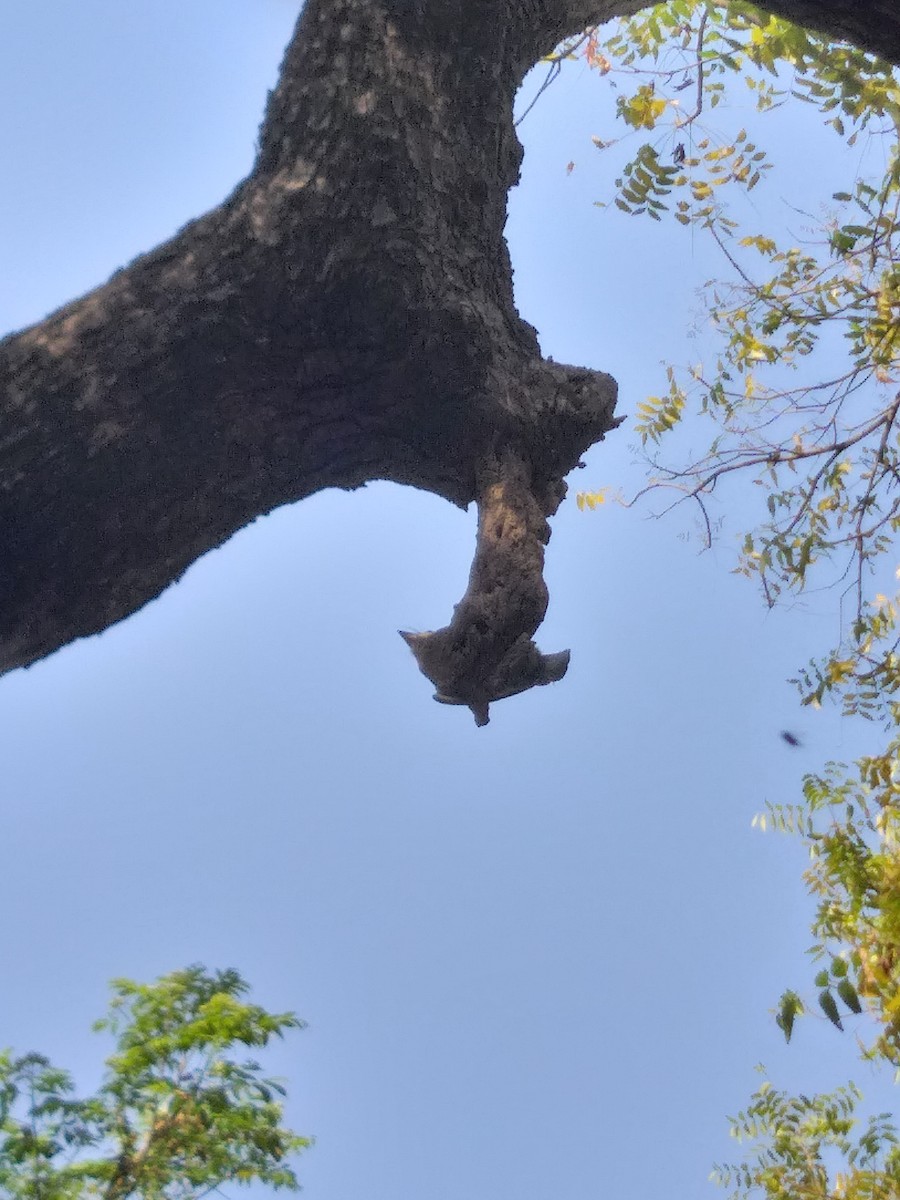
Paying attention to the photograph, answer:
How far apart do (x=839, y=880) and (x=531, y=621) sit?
239 cm

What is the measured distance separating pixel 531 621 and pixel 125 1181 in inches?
154

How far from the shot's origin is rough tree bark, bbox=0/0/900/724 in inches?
86.5

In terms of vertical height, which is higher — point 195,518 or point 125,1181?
point 195,518

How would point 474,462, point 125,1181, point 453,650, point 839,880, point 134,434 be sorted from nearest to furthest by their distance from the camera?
point 134,434, point 453,650, point 474,462, point 839,880, point 125,1181

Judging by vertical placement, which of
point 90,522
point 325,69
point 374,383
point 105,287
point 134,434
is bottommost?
point 90,522

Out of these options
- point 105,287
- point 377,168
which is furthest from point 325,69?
point 105,287

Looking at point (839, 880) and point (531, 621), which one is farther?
point (839, 880)

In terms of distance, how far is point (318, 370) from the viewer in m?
2.40

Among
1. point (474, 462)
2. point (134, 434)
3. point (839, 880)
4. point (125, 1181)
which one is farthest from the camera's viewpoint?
point (125, 1181)

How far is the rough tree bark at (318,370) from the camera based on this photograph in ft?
7.21

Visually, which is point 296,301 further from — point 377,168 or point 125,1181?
point 125,1181

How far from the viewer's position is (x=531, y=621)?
7.88 ft

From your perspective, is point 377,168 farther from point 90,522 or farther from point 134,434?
point 90,522

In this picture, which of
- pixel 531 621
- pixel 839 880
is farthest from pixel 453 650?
pixel 839 880
